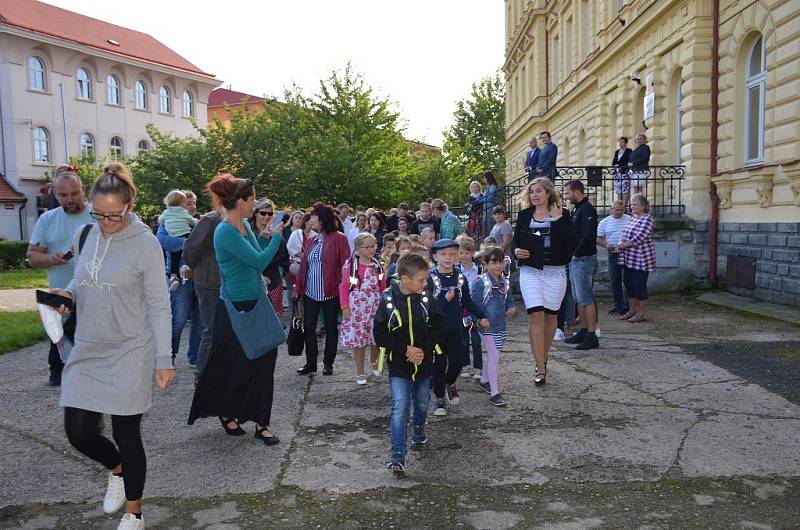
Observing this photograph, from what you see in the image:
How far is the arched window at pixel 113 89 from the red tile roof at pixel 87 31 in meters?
1.62

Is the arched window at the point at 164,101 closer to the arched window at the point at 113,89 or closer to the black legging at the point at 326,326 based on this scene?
the arched window at the point at 113,89

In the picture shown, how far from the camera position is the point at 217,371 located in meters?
4.97

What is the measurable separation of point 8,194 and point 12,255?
42.6 feet

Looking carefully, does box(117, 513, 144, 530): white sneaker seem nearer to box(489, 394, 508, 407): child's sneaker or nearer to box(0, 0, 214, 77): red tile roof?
box(489, 394, 508, 407): child's sneaker

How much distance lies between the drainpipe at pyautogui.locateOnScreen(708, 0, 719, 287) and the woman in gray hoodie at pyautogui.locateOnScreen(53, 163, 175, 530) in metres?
11.8

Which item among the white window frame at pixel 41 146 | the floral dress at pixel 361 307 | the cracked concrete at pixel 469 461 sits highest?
the white window frame at pixel 41 146

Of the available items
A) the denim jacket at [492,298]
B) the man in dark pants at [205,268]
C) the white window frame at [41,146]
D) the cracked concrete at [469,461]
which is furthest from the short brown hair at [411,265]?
the white window frame at [41,146]

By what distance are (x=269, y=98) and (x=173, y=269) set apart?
23.9 metres

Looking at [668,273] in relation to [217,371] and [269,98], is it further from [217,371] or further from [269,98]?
[269,98]

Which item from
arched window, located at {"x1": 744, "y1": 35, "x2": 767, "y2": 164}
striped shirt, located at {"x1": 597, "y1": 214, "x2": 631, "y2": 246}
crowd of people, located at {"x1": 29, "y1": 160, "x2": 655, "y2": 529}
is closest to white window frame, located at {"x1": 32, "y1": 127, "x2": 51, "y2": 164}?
crowd of people, located at {"x1": 29, "y1": 160, "x2": 655, "y2": 529}

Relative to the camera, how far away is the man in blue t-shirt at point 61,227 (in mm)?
5594

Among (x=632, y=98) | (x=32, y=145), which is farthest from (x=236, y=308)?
(x=32, y=145)

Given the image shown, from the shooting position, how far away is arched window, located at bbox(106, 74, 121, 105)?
137ft

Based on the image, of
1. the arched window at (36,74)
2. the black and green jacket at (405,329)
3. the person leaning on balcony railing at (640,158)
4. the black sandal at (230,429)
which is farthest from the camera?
the arched window at (36,74)
